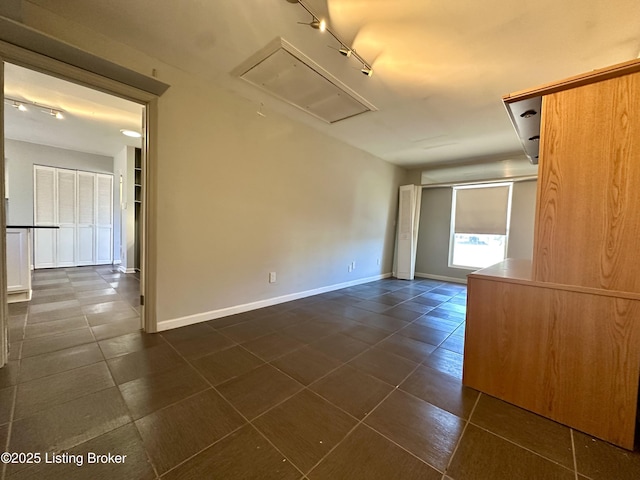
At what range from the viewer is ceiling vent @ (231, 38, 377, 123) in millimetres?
2061

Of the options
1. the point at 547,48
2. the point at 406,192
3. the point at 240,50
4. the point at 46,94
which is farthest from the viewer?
the point at 406,192

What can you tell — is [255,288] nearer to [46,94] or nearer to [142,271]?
[142,271]

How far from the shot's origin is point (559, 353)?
141cm

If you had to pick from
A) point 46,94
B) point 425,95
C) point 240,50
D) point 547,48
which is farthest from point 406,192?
point 46,94

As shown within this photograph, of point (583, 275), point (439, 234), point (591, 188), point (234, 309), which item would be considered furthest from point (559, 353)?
point (439, 234)

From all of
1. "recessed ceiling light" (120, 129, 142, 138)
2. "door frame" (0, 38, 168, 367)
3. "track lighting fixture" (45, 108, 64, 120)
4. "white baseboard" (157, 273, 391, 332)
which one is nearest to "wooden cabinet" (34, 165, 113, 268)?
"recessed ceiling light" (120, 129, 142, 138)

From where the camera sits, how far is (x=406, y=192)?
5574 mm

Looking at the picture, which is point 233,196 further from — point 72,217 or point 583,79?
point 72,217

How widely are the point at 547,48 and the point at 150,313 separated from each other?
401cm

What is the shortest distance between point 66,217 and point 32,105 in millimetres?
3027

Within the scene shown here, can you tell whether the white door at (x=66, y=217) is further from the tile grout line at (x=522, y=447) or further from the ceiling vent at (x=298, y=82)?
the tile grout line at (x=522, y=447)

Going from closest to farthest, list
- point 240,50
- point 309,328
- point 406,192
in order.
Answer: point 240,50, point 309,328, point 406,192

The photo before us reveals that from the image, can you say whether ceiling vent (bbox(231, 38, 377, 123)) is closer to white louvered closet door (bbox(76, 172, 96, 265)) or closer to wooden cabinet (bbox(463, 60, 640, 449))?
wooden cabinet (bbox(463, 60, 640, 449))

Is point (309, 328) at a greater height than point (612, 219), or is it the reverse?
point (612, 219)
